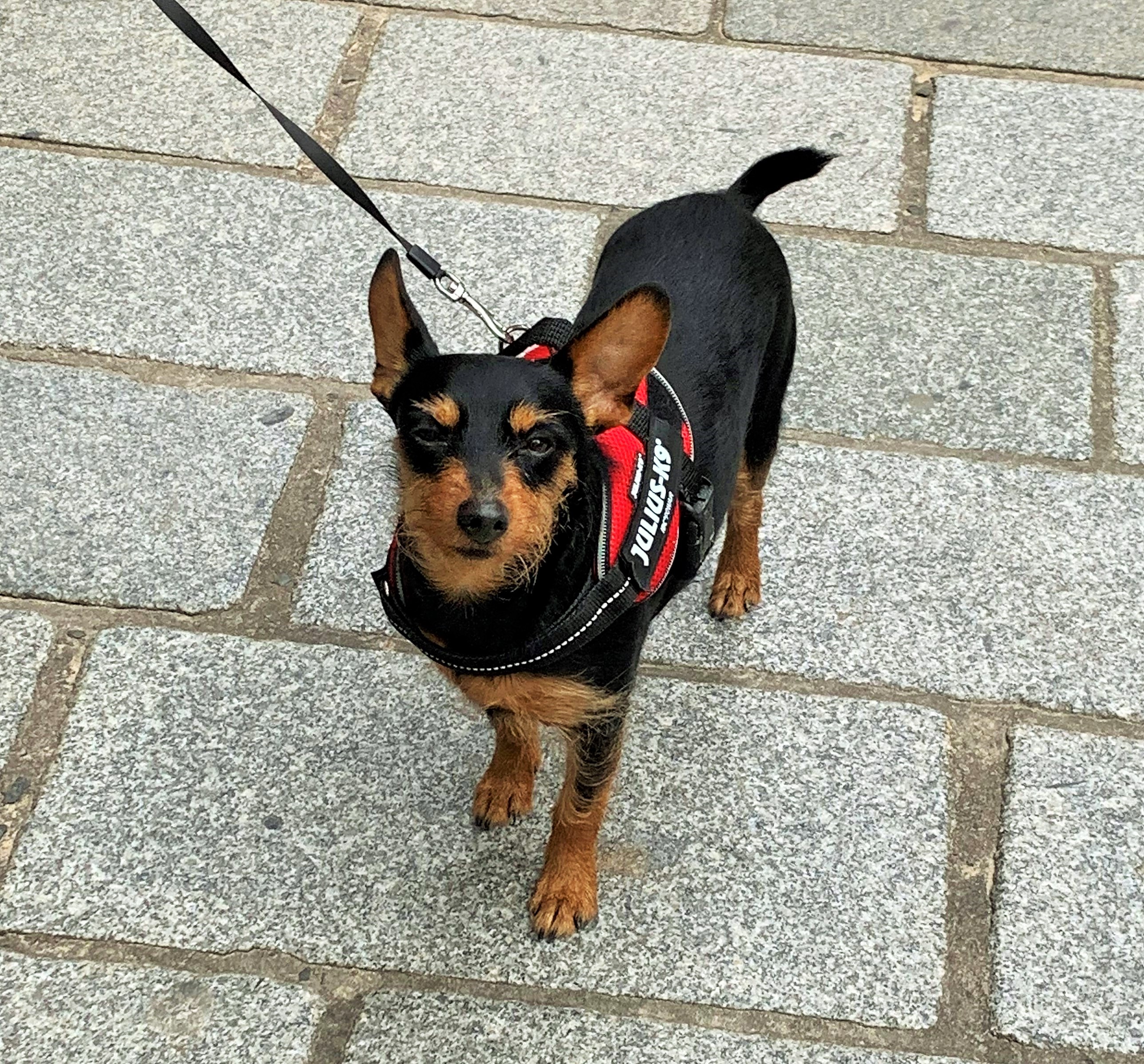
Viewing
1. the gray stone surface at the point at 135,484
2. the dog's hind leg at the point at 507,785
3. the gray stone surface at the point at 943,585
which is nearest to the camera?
the dog's hind leg at the point at 507,785

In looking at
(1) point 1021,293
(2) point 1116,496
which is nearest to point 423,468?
(2) point 1116,496

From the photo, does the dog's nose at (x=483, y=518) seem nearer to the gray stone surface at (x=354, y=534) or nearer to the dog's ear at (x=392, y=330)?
the dog's ear at (x=392, y=330)

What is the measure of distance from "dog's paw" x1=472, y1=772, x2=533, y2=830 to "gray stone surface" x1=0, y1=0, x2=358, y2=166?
237cm

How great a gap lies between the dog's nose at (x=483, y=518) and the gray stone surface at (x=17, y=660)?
1481 millimetres

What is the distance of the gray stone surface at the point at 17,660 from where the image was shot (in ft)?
10.5

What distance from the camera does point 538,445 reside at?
7.80ft

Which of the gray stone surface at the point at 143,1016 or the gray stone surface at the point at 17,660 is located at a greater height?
the gray stone surface at the point at 17,660

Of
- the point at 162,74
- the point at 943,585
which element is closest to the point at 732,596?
the point at 943,585

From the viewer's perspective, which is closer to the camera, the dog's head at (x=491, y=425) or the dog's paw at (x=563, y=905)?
the dog's head at (x=491, y=425)

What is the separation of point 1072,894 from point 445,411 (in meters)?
1.69

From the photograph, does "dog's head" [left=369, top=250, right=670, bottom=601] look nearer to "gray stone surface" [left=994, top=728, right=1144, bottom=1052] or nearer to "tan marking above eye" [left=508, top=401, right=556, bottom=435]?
"tan marking above eye" [left=508, top=401, right=556, bottom=435]

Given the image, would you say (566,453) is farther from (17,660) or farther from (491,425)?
(17,660)

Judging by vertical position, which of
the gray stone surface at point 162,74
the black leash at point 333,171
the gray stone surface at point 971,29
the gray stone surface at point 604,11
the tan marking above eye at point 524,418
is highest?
the gray stone surface at point 971,29

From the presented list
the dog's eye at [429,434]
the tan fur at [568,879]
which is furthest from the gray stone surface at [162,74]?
the tan fur at [568,879]
